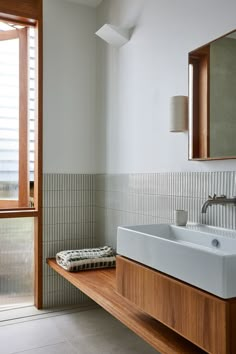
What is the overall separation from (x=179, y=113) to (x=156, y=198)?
62 centimetres

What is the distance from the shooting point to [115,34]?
108 inches

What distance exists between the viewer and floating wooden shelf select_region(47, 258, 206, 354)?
1505mm

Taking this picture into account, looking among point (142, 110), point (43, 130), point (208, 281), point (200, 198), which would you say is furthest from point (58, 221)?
point (208, 281)

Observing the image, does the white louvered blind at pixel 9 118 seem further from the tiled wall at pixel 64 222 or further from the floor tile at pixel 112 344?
the floor tile at pixel 112 344

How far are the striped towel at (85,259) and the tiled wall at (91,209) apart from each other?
18cm

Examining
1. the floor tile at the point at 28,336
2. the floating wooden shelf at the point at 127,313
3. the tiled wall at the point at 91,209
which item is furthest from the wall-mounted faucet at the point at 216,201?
the floor tile at the point at 28,336

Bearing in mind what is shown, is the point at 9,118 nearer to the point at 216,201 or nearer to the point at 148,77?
the point at 148,77

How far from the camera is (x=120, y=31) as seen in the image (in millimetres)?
2734

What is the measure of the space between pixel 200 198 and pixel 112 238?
3.86ft

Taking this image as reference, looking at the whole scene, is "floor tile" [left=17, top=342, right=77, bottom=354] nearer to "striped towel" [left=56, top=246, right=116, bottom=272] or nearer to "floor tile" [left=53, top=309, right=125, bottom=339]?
"floor tile" [left=53, top=309, right=125, bottom=339]

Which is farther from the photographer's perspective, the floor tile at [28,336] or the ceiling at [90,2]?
the ceiling at [90,2]

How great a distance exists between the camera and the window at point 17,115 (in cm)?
306

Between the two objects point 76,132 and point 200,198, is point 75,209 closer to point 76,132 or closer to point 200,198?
point 76,132

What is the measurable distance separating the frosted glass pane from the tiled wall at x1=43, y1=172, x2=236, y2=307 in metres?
0.14
